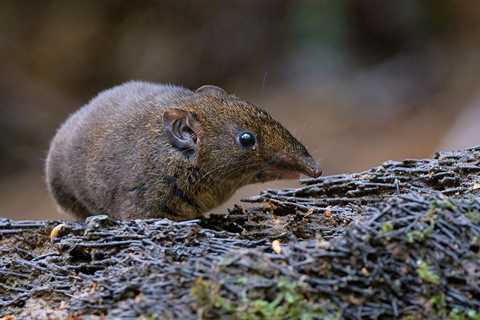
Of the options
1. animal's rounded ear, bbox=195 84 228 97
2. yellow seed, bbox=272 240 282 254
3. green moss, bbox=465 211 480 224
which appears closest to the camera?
green moss, bbox=465 211 480 224

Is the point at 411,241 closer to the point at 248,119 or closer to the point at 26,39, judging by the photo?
the point at 248,119

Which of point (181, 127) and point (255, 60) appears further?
point (255, 60)

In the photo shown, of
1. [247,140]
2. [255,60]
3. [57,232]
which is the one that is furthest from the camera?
[255,60]

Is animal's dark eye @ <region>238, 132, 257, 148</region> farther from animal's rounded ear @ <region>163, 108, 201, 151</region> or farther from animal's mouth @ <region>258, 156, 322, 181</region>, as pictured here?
animal's rounded ear @ <region>163, 108, 201, 151</region>

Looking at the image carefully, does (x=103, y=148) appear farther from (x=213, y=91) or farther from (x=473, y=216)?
(x=473, y=216)

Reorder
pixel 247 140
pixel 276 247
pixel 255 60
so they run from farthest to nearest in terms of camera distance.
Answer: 1. pixel 255 60
2. pixel 247 140
3. pixel 276 247

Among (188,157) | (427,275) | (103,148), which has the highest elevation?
(103,148)

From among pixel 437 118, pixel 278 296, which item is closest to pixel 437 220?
pixel 278 296

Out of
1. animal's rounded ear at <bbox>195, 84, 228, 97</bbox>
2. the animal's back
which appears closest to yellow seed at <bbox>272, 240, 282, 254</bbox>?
the animal's back

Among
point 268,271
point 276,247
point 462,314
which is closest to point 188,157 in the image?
point 276,247
